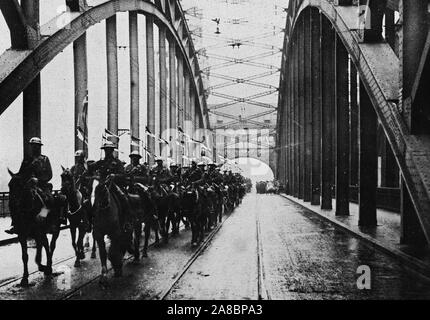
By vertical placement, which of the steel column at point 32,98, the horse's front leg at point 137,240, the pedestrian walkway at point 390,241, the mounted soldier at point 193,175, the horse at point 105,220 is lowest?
the pedestrian walkway at point 390,241

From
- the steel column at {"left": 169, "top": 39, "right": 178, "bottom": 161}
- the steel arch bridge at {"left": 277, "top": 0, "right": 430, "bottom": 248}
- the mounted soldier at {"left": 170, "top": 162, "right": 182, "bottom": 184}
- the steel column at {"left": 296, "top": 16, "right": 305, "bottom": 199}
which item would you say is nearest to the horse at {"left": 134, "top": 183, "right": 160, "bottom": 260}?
the mounted soldier at {"left": 170, "top": 162, "right": 182, "bottom": 184}

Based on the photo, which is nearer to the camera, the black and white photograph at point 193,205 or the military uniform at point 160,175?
the black and white photograph at point 193,205

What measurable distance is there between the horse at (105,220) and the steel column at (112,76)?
13351 millimetres

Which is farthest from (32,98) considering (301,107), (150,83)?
(301,107)

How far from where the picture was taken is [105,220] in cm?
775

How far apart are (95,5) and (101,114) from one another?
29.6 ft

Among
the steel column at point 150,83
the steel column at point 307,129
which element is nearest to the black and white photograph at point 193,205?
the steel column at point 150,83

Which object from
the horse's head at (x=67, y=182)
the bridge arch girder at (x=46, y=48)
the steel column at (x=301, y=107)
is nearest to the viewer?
the horse's head at (x=67, y=182)

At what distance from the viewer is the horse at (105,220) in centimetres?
748

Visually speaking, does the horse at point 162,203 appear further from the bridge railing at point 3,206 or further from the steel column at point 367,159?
the bridge railing at point 3,206

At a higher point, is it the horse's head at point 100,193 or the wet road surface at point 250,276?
the horse's head at point 100,193
